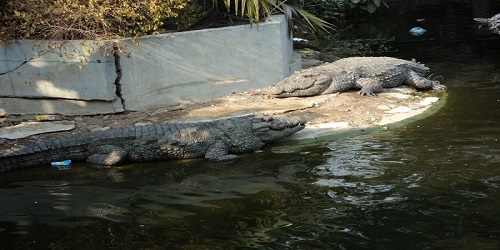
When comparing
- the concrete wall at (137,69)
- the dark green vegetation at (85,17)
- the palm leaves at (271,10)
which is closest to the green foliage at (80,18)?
the dark green vegetation at (85,17)

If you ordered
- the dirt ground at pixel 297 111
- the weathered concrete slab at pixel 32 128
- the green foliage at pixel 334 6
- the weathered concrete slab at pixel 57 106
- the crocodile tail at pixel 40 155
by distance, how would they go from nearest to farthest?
the crocodile tail at pixel 40 155, the dirt ground at pixel 297 111, the weathered concrete slab at pixel 32 128, the weathered concrete slab at pixel 57 106, the green foliage at pixel 334 6

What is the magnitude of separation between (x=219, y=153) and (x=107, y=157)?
1287 millimetres

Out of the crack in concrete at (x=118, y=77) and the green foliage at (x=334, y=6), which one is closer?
the crack in concrete at (x=118, y=77)

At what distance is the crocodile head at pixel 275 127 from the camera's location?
23.7 feet

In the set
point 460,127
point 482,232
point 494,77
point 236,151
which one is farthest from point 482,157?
point 494,77

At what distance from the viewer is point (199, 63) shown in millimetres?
8711

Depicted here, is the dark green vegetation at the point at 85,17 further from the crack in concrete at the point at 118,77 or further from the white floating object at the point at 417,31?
the white floating object at the point at 417,31

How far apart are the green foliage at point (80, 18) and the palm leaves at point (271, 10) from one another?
113cm

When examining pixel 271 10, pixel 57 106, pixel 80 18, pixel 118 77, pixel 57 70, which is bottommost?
pixel 57 106

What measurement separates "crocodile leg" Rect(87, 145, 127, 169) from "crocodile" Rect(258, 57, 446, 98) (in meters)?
2.59

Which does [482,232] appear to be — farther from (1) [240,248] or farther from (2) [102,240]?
(2) [102,240]

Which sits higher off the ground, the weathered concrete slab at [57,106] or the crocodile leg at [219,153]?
the weathered concrete slab at [57,106]

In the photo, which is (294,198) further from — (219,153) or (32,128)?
(32,128)

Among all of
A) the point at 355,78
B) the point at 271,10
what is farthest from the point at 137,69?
the point at 355,78
